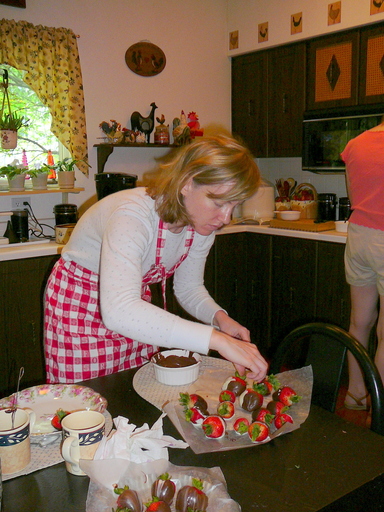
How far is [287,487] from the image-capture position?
883 mm

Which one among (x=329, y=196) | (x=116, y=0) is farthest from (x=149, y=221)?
(x=116, y=0)

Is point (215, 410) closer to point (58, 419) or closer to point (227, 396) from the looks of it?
point (227, 396)

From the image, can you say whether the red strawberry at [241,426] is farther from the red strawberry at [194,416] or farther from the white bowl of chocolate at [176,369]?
the white bowl of chocolate at [176,369]

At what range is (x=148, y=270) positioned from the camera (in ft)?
4.90

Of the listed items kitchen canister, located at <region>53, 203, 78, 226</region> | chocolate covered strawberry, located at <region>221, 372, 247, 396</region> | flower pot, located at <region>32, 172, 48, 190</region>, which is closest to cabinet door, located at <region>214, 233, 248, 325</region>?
kitchen canister, located at <region>53, 203, 78, 226</region>

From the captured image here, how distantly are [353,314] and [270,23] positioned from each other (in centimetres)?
221

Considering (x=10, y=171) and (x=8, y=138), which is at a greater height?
(x=8, y=138)

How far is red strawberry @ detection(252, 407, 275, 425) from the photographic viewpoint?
3.48ft

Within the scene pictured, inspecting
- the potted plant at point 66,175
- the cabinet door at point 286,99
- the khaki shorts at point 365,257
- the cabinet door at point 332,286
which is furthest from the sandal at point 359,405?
the potted plant at point 66,175

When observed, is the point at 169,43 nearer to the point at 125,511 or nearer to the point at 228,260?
the point at 228,260

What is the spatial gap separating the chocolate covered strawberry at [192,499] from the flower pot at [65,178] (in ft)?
8.45

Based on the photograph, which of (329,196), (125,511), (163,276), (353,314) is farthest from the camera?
(329,196)

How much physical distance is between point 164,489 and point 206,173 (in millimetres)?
722

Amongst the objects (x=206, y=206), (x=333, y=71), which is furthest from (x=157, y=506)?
(x=333, y=71)
